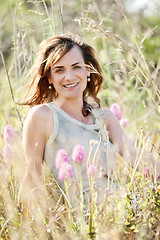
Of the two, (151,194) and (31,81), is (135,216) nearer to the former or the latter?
(151,194)

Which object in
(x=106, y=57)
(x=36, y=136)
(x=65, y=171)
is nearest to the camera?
(x=65, y=171)

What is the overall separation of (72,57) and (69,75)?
130mm

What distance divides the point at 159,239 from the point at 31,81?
120 cm

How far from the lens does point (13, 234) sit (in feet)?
4.02

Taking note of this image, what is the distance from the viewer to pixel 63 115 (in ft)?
6.17

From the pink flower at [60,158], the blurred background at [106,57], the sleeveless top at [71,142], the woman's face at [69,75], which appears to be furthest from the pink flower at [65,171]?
the woman's face at [69,75]

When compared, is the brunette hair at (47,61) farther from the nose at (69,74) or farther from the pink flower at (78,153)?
the pink flower at (78,153)

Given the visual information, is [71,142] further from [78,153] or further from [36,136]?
[78,153]

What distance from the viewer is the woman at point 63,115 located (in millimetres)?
1742

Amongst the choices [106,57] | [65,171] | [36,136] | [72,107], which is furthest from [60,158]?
[106,57]

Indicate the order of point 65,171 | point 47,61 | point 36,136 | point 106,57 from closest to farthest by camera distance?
point 65,171, point 36,136, point 47,61, point 106,57

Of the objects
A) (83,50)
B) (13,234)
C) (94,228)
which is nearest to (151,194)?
(94,228)

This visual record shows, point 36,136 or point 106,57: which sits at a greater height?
point 106,57

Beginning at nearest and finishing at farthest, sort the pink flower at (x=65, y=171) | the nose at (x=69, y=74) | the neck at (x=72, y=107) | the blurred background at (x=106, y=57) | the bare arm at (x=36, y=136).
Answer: the pink flower at (x=65, y=171) < the blurred background at (x=106, y=57) < the bare arm at (x=36, y=136) < the nose at (x=69, y=74) < the neck at (x=72, y=107)
